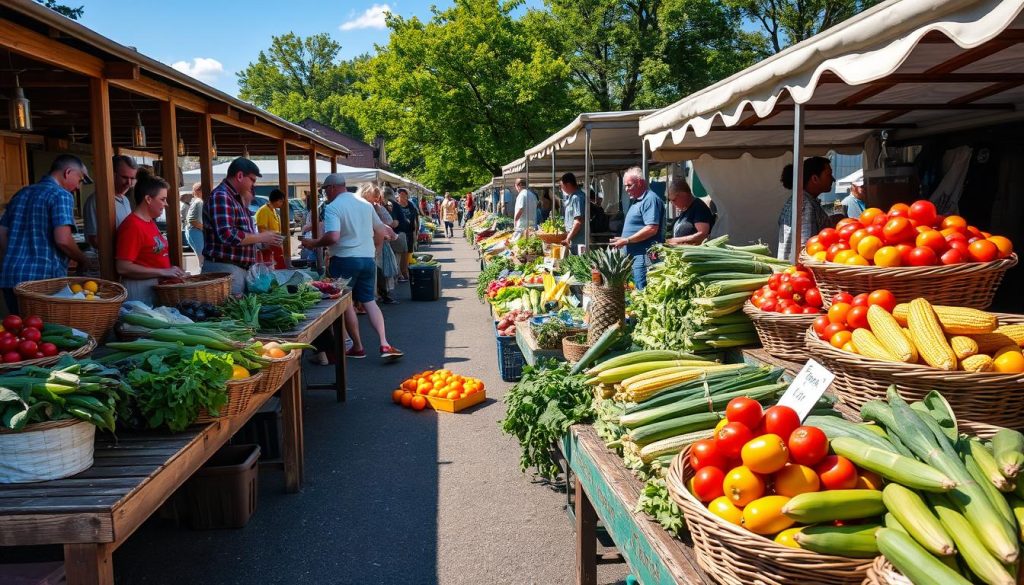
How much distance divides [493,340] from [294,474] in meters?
5.60

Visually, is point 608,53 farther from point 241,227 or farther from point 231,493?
point 231,493

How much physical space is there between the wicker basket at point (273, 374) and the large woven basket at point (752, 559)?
273cm

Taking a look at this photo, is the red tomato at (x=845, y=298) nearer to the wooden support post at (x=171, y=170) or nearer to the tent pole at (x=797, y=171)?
the tent pole at (x=797, y=171)

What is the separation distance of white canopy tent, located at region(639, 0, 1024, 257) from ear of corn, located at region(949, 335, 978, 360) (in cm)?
100

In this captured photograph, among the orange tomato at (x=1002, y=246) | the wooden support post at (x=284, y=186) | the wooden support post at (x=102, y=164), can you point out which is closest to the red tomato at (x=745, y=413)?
the orange tomato at (x=1002, y=246)

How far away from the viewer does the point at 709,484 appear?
1.93 meters

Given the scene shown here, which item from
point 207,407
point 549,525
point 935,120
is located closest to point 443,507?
point 549,525

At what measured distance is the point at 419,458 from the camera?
18.2 ft

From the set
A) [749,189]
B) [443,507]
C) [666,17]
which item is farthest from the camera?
[666,17]

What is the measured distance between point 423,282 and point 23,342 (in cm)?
1076

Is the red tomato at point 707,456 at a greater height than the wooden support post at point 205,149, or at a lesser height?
lesser

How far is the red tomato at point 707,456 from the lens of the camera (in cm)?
197

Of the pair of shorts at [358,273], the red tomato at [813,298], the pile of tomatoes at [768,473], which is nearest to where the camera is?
the pile of tomatoes at [768,473]

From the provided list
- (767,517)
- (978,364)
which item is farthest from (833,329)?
(767,517)
